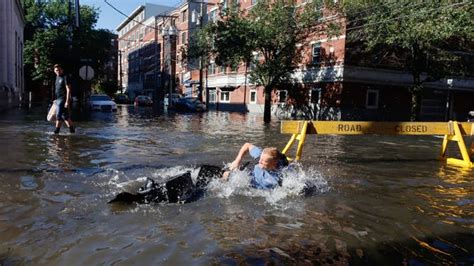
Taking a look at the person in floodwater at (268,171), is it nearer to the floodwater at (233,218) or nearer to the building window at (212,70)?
the floodwater at (233,218)

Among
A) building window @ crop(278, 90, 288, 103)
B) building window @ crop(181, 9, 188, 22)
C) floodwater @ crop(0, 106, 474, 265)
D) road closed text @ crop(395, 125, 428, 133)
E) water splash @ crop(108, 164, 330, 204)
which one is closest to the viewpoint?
floodwater @ crop(0, 106, 474, 265)

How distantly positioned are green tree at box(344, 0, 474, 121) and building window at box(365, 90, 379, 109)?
5446 millimetres

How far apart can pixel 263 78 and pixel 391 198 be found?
22908 mm

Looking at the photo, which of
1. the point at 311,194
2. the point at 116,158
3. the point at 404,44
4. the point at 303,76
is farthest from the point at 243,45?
the point at 311,194

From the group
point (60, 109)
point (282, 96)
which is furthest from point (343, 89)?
point (60, 109)

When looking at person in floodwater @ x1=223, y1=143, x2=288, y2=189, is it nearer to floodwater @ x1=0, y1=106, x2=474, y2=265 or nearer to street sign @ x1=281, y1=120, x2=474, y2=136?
floodwater @ x1=0, y1=106, x2=474, y2=265

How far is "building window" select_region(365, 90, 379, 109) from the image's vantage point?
114 ft

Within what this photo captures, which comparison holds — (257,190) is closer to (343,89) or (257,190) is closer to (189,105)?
(343,89)

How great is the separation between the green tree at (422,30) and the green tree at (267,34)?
2.79 meters

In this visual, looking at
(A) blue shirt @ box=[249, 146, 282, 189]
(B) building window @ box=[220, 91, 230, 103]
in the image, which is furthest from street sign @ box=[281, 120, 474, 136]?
(B) building window @ box=[220, 91, 230, 103]

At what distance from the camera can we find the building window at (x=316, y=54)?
1393 inches

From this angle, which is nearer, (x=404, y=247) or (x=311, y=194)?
(x=404, y=247)

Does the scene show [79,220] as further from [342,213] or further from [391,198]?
[391,198]

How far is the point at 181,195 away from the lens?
627 centimetres
